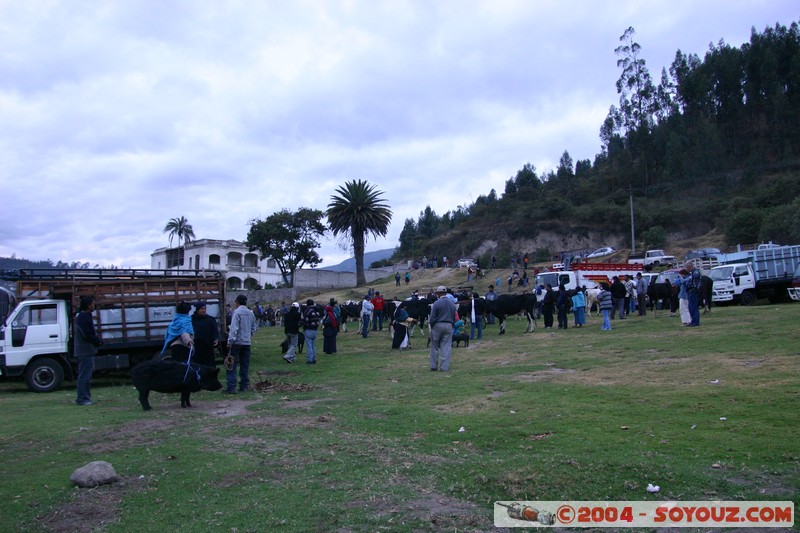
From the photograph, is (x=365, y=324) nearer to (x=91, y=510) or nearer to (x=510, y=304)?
(x=510, y=304)

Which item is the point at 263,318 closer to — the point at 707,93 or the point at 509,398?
the point at 509,398

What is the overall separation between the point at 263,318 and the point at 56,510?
3948 centimetres

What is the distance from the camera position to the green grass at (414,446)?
5.24m

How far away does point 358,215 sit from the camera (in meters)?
66.7

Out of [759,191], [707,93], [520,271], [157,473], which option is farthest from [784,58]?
[157,473]

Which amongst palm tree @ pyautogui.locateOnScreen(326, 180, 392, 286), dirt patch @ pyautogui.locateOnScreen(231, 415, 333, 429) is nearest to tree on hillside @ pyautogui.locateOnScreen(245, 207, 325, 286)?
palm tree @ pyautogui.locateOnScreen(326, 180, 392, 286)

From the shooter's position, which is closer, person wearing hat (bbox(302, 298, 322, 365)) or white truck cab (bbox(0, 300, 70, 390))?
white truck cab (bbox(0, 300, 70, 390))

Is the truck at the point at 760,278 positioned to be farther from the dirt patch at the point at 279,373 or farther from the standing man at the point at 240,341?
the standing man at the point at 240,341

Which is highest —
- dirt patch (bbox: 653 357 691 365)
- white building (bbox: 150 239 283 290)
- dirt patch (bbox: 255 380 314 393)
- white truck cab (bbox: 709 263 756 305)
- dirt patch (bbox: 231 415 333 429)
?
white building (bbox: 150 239 283 290)

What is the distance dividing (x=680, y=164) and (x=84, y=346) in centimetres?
7828

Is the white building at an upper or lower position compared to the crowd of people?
upper

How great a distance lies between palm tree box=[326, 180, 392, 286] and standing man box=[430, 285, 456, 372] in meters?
53.3

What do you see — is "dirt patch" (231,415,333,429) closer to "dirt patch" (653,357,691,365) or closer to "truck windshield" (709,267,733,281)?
"dirt patch" (653,357,691,365)

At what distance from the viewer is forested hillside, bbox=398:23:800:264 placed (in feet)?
230
